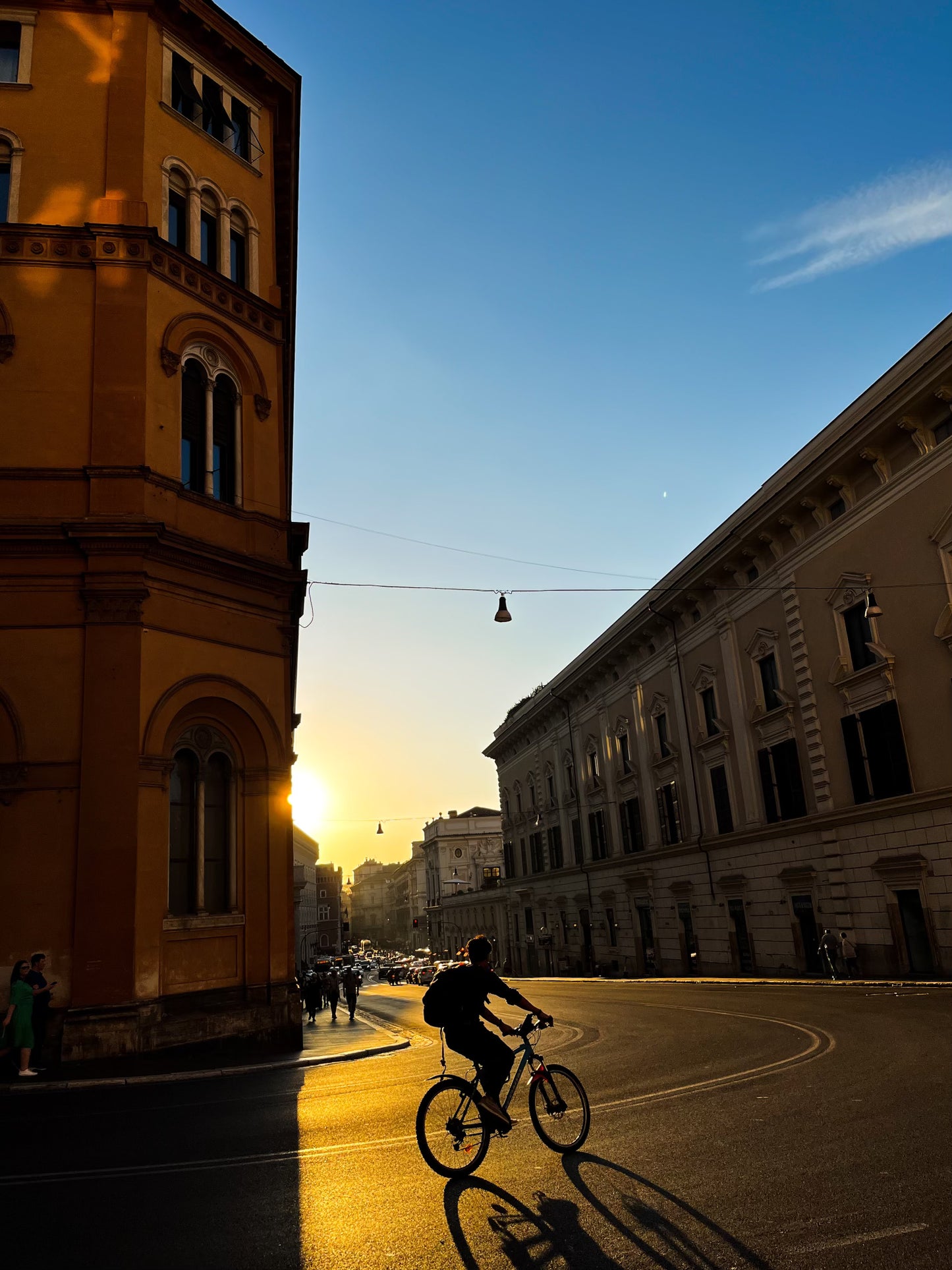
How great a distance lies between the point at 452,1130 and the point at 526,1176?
595 millimetres

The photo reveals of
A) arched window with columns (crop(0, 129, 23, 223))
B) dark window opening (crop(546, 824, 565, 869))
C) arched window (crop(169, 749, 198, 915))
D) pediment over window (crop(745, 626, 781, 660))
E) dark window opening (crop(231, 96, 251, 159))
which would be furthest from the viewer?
dark window opening (crop(546, 824, 565, 869))

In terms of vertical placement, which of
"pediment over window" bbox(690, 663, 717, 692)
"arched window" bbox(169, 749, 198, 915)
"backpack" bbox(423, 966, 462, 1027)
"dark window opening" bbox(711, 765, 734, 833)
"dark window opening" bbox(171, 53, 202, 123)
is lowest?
"backpack" bbox(423, 966, 462, 1027)

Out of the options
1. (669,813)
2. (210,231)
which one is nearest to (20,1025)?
(210,231)

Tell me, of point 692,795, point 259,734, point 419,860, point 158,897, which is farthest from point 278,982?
point 419,860

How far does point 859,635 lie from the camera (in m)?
27.1

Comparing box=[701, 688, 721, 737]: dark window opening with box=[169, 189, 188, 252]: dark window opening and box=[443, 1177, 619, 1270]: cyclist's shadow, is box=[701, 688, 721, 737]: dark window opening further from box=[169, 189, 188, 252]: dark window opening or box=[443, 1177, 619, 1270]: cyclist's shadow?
box=[443, 1177, 619, 1270]: cyclist's shadow

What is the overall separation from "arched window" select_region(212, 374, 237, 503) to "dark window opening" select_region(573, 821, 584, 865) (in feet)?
119

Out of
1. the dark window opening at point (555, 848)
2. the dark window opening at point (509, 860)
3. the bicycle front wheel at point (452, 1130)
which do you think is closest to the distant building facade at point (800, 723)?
the dark window opening at point (555, 848)

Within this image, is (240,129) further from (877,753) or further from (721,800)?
(721,800)

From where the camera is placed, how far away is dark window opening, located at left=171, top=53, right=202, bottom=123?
63.5 ft

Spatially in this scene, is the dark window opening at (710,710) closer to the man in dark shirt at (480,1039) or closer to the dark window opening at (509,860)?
the man in dark shirt at (480,1039)

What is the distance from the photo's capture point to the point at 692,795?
A: 123 ft

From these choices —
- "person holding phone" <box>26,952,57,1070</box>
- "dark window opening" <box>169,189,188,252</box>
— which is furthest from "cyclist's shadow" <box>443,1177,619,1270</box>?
"dark window opening" <box>169,189,188,252</box>

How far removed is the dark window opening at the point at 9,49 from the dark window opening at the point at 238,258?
4812mm
